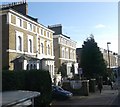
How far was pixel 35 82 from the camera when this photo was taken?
20938 millimetres

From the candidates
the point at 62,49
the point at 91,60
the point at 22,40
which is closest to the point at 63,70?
the point at 62,49

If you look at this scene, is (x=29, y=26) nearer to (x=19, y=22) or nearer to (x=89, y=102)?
(x=19, y=22)

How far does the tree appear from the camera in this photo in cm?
4712

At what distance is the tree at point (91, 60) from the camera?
1855 inches

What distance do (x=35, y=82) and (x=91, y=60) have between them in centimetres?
2718

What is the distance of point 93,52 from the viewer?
46875 millimetres

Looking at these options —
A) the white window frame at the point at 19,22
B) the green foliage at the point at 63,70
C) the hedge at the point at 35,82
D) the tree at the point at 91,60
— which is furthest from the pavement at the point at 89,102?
the green foliage at the point at 63,70

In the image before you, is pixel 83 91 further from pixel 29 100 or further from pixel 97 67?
pixel 29 100

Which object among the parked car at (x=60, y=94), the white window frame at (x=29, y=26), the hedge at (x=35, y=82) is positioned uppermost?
the white window frame at (x=29, y=26)

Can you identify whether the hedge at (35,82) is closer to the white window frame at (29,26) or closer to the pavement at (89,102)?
the pavement at (89,102)

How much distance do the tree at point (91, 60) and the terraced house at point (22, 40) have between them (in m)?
6.47

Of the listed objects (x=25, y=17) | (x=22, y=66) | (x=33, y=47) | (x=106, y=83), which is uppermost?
(x=25, y=17)

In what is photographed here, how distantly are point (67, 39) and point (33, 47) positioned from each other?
2451cm

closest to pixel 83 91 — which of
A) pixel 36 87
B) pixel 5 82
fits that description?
pixel 36 87
